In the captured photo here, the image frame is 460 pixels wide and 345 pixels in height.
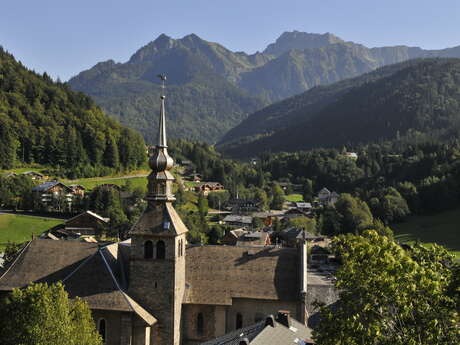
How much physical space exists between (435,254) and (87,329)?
760 inches

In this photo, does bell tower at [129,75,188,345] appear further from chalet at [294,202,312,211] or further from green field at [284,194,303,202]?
green field at [284,194,303,202]

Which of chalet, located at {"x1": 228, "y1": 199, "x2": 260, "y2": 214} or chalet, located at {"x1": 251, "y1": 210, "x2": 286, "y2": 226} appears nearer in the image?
chalet, located at {"x1": 251, "y1": 210, "x2": 286, "y2": 226}

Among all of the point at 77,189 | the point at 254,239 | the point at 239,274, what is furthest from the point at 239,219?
the point at 239,274

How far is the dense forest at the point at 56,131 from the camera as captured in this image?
137125 millimetres

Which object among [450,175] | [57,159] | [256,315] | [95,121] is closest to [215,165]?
[95,121]

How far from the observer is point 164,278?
3341 cm

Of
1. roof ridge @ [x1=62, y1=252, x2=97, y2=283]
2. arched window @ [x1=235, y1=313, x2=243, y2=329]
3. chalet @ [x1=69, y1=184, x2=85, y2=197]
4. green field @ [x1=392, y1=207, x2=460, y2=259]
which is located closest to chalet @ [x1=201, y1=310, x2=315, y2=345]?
arched window @ [x1=235, y1=313, x2=243, y2=329]

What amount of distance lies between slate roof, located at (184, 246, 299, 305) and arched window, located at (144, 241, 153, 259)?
4117mm

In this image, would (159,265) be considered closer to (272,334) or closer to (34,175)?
(272,334)

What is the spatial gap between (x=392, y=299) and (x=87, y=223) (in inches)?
3420

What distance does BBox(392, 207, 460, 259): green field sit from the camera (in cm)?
11319

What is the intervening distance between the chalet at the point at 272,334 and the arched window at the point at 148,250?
7078 millimetres

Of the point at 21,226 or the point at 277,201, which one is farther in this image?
the point at 277,201

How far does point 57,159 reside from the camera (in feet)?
460
